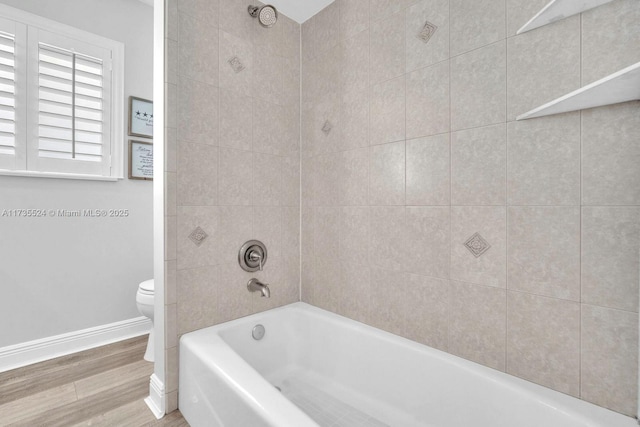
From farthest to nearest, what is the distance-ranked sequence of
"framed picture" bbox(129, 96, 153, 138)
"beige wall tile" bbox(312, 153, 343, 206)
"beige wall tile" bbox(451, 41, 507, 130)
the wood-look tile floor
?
"framed picture" bbox(129, 96, 153, 138)
"beige wall tile" bbox(312, 153, 343, 206)
the wood-look tile floor
"beige wall tile" bbox(451, 41, 507, 130)

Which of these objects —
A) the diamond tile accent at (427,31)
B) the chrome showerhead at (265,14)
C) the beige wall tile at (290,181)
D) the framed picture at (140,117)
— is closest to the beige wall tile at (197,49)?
the chrome showerhead at (265,14)

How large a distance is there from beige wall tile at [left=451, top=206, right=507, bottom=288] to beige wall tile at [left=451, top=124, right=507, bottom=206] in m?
0.04

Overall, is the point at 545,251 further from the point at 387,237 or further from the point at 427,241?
the point at 387,237

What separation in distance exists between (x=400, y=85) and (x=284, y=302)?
145 centimetres

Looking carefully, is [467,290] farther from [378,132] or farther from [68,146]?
[68,146]

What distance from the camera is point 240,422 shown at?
1.01m

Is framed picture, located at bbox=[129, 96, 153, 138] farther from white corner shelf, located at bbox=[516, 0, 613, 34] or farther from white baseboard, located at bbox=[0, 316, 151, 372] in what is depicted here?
white corner shelf, located at bbox=[516, 0, 613, 34]

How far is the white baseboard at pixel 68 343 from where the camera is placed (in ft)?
6.28

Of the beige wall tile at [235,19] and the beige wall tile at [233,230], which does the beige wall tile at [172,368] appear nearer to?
the beige wall tile at [233,230]

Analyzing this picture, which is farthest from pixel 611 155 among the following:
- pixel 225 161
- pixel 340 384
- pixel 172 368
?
pixel 172 368

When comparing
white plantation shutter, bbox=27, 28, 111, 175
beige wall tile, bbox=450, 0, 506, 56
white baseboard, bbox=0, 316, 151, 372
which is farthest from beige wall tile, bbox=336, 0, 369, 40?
white baseboard, bbox=0, 316, 151, 372

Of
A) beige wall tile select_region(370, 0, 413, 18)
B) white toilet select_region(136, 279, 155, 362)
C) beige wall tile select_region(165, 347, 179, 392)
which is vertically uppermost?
beige wall tile select_region(370, 0, 413, 18)

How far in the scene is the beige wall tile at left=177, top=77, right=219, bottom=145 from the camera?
151cm

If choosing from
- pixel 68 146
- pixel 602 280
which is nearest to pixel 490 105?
pixel 602 280
